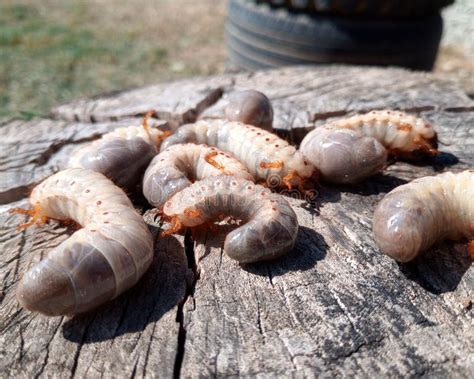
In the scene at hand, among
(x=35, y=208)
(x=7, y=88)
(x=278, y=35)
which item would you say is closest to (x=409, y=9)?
(x=278, y=35)

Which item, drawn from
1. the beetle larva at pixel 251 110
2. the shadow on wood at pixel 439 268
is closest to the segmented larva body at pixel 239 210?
the shadow on wood at pixel 439 268

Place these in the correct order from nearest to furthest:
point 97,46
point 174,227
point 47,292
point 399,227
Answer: point 47,292
point 399,227
point 174,227
point 97,46

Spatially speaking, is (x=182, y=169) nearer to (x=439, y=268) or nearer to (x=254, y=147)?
(x=254, y=147)

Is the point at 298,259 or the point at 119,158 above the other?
the point at 119,158

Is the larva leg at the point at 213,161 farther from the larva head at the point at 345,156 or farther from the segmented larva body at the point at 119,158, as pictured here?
the larva head at the point at 345,156

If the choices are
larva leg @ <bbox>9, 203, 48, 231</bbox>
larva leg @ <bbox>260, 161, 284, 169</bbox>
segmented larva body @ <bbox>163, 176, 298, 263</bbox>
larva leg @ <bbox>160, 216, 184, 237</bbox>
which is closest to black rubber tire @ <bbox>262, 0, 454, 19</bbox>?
larva leg @ <bbox>260, 161, 284, 169</bbox>

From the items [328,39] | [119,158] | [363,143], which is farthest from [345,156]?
[328,39]
